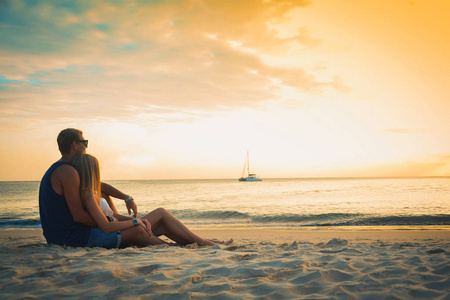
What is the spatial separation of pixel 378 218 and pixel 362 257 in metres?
9.91

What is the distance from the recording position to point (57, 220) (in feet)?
13.7

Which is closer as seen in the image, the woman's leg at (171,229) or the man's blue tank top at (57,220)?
the man's blue tank top at (57,220)

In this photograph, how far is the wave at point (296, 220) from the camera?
11.7 metres

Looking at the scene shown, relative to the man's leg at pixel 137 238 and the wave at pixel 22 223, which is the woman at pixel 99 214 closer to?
the man's leg at pixel 137 238

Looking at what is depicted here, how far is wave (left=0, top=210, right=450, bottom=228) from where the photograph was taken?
11742 mm

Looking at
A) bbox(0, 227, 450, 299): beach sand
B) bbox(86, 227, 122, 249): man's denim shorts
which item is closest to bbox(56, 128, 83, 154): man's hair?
bbox(86, 227, 122, 249): man's denim shorts

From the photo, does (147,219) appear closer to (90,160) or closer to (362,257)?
(90,160)

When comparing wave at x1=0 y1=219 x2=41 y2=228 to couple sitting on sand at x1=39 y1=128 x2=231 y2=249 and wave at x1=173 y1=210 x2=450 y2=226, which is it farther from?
couple sitting on sand at x1=39 y1=128 x2=231 y2=249

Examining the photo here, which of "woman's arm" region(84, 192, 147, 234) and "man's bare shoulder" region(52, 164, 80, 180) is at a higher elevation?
"man's bare shoulder" region(52, 164, 80, 180)

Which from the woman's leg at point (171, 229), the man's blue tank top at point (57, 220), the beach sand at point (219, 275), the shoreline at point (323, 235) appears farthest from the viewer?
the shoreline at point (323, 235)

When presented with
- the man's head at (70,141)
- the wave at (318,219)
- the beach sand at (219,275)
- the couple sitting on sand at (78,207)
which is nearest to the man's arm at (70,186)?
the couple sitting on sand at (78,207)

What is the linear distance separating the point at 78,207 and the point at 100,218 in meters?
0.33

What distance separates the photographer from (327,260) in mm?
3596

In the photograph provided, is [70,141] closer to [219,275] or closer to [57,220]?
[57,220]
